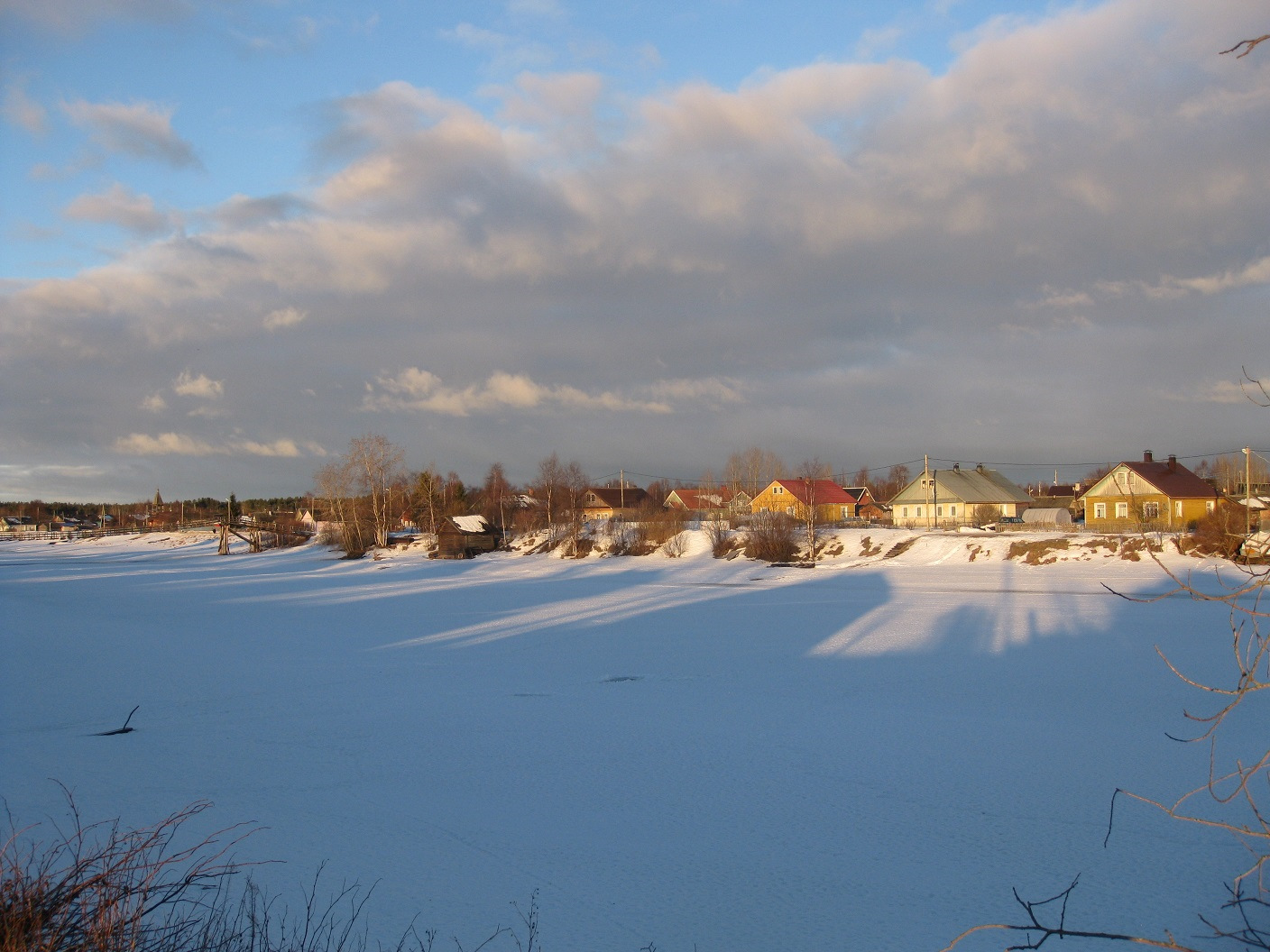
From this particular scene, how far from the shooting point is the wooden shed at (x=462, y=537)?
5684 centimetres

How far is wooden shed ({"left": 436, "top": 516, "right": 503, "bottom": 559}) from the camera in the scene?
5684 centimetres

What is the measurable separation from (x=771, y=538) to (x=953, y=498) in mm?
24029

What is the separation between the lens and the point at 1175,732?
1022cm

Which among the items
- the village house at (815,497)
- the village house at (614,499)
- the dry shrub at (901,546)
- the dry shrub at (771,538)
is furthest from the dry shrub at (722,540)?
the village house at (614,499)

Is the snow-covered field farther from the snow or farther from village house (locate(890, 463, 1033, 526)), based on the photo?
village house (locate(890, 463, 1033, 526))

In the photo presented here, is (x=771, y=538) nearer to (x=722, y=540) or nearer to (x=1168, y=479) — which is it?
(x=722, y=540)

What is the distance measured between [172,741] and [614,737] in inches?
196

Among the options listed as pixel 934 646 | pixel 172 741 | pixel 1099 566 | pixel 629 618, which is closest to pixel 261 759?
pixel 172 741

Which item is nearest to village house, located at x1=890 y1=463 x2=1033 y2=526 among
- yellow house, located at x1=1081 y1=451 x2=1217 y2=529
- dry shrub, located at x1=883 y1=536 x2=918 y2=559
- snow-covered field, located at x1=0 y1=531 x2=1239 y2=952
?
yellow house, located at x1=1081 y1=451 x2=1217 y2=529

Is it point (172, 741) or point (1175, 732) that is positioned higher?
point (172, 741)

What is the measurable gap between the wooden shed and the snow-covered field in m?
34.6

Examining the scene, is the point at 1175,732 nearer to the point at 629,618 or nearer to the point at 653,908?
the point at 653,908

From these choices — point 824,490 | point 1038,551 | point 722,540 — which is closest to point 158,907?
point 1038,551

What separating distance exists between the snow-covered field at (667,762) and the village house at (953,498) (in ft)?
140
